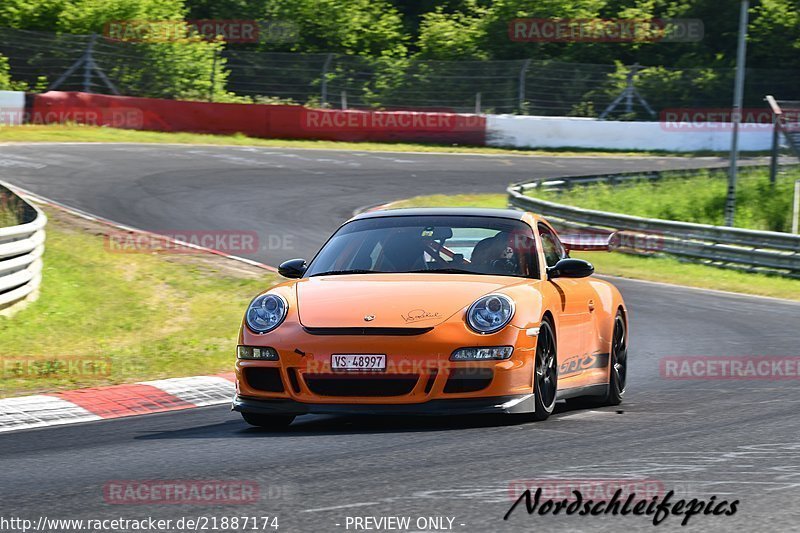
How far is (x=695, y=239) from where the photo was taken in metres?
23.0

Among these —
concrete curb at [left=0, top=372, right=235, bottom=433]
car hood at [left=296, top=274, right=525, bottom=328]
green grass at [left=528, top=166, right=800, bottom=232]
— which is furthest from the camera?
green grass at [left=528, top=166, right=800, bottom=232]

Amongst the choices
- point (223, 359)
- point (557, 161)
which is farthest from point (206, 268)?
point (557, 161)

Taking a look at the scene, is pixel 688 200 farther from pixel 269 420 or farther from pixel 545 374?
pixel 269 420

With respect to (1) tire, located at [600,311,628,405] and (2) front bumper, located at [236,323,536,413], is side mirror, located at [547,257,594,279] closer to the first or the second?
(2) front bumper, located at [236,323,536,413]

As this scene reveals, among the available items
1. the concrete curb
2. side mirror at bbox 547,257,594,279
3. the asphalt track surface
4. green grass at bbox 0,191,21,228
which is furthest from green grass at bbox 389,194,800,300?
side mirror at bbox 547,257,594,279

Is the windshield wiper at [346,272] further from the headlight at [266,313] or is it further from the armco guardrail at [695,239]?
the armco guardrail at [695,239]

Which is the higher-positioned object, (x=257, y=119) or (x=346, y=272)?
(x=346, y=272)

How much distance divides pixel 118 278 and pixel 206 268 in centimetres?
149

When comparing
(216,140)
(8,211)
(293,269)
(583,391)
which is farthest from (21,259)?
(216,140)

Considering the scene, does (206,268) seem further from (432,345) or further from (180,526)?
(180,526)

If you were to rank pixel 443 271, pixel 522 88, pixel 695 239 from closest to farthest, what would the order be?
1. pixel 443 271
2. pixel 695 239
3. pixel 522 88

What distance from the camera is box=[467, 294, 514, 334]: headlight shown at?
23.4 ft

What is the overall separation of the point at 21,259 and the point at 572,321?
748 centimetres

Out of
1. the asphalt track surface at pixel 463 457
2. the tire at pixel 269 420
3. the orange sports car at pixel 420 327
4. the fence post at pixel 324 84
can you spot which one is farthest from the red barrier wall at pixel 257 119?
the tire at pixel 269 420
